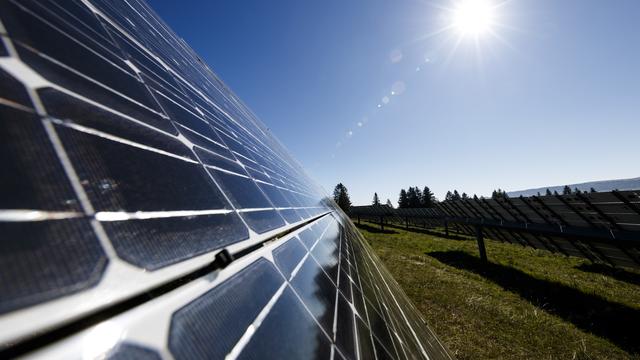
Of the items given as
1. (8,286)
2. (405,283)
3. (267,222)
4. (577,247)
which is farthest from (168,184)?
(577,247)

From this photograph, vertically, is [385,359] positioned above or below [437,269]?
above

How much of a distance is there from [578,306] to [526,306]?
2.20 metres

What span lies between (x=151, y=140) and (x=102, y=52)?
0.97 meters

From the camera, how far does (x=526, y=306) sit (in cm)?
1180

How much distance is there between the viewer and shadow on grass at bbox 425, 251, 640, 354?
9.59 m

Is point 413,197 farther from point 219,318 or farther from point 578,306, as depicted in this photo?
point 219,318

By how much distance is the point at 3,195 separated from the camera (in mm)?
648

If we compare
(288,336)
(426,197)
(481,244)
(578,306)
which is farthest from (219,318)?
(426,197)

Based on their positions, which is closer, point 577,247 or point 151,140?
point 151,140

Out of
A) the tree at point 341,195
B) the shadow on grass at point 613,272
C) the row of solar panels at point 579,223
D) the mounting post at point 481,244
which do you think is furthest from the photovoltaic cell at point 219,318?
the tree at point 341,195

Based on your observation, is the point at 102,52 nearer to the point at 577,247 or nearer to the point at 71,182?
the point at 71,182

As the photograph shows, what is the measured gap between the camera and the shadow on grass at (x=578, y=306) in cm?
959

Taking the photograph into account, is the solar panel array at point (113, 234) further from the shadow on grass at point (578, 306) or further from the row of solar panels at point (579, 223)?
the row of solar panels at point (579, 223)

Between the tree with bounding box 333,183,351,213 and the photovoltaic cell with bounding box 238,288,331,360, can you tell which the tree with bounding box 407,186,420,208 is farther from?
the photovoltaic cell with bounding box 238,288,331,360
